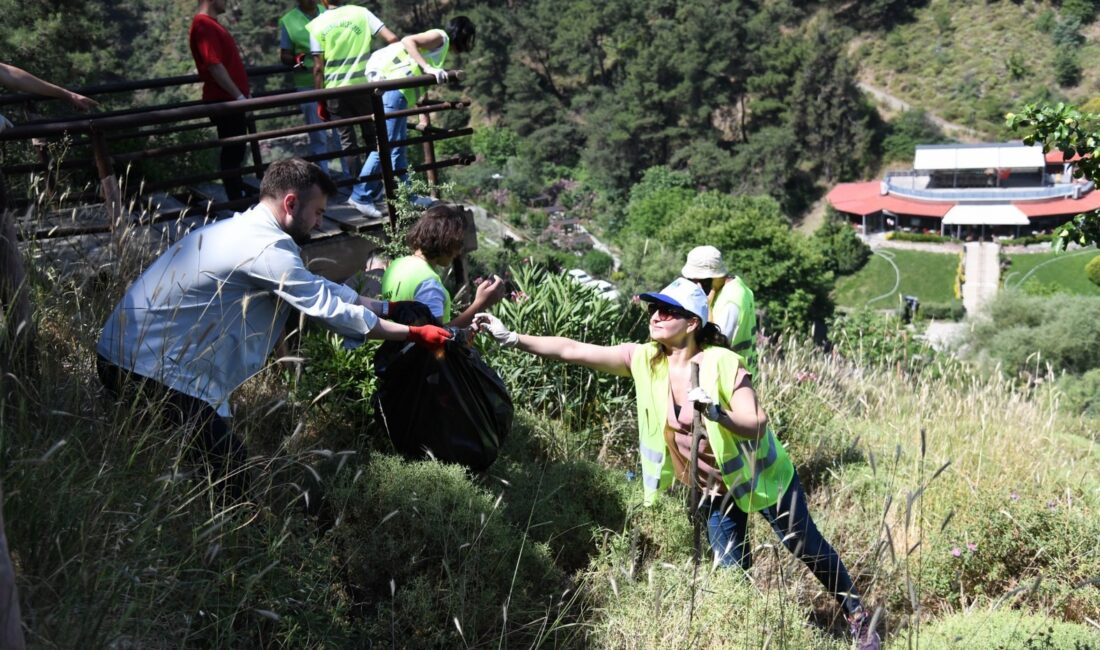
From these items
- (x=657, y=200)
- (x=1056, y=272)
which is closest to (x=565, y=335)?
(x=1056, y=272)

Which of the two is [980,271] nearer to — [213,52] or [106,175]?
[213,52]

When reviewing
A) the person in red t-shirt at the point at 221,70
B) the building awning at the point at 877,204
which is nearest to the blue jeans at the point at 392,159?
the person in red t-shirt at the point at 221,70

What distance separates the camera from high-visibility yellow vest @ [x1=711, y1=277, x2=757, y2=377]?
4.82 metres

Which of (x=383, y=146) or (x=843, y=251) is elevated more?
(x=383, y=146)

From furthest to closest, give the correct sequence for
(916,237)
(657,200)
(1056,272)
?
(657,200), (916,237), (1056,272)

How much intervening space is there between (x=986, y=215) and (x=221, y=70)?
4903cm

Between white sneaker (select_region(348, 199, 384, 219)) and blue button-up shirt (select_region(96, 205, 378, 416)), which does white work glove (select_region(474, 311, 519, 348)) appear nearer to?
blue button-up shirt (select_region(96, 205, 378, 416))

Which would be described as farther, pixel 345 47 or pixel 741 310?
pixel 345 47

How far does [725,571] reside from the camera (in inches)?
130

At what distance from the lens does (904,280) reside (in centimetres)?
4378

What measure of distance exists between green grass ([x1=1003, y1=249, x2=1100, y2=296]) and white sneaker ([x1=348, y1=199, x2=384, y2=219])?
119ft

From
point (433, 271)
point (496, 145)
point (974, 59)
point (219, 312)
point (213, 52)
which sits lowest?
point (496, 145)

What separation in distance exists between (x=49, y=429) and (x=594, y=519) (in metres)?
2.13

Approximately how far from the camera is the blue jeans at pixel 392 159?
6238mm
